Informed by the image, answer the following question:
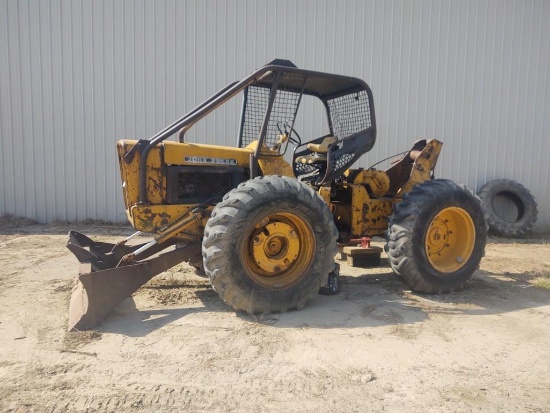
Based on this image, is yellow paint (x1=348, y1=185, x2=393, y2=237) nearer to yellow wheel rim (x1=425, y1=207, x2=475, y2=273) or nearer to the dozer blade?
yellow wheel rim (x1=425, y1=207, x2=475, y2=273)

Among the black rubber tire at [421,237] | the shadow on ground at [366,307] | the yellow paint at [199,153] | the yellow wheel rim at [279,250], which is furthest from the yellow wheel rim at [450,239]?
the yellow paint at [199,153]

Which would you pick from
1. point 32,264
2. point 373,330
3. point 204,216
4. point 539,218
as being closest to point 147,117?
point 32,264

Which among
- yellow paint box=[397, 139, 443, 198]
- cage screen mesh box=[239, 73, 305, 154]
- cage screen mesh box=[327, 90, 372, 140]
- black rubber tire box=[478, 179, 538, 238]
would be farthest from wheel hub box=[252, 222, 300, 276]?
black rubber tire box=[478, 179, 538, 238]

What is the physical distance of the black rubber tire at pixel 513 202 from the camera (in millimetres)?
9719

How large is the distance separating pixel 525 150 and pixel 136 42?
9516mm

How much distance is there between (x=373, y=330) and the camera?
3957 millimetres

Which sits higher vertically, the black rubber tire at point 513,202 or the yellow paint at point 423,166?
the yellow paint at point 423,166

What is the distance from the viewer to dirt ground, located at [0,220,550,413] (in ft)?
9.28

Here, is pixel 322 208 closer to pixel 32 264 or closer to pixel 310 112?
pixel 32 264

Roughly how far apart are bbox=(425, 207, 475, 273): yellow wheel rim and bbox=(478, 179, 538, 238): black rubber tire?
4.86 metres

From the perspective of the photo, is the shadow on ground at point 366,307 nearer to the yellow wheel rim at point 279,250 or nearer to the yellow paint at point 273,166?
the yellow wheel rim at point 279,250

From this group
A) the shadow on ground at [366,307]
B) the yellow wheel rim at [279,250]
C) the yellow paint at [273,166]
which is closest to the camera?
the shadow on ground at [366,307]

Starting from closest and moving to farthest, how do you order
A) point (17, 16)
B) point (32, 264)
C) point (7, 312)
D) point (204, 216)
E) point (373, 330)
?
1. point (373, 330)
2. point (7, 312)
3. point (204, 216)
4. point (32, 264)
5. point (17, 16)

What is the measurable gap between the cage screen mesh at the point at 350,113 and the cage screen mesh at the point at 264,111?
72cm
